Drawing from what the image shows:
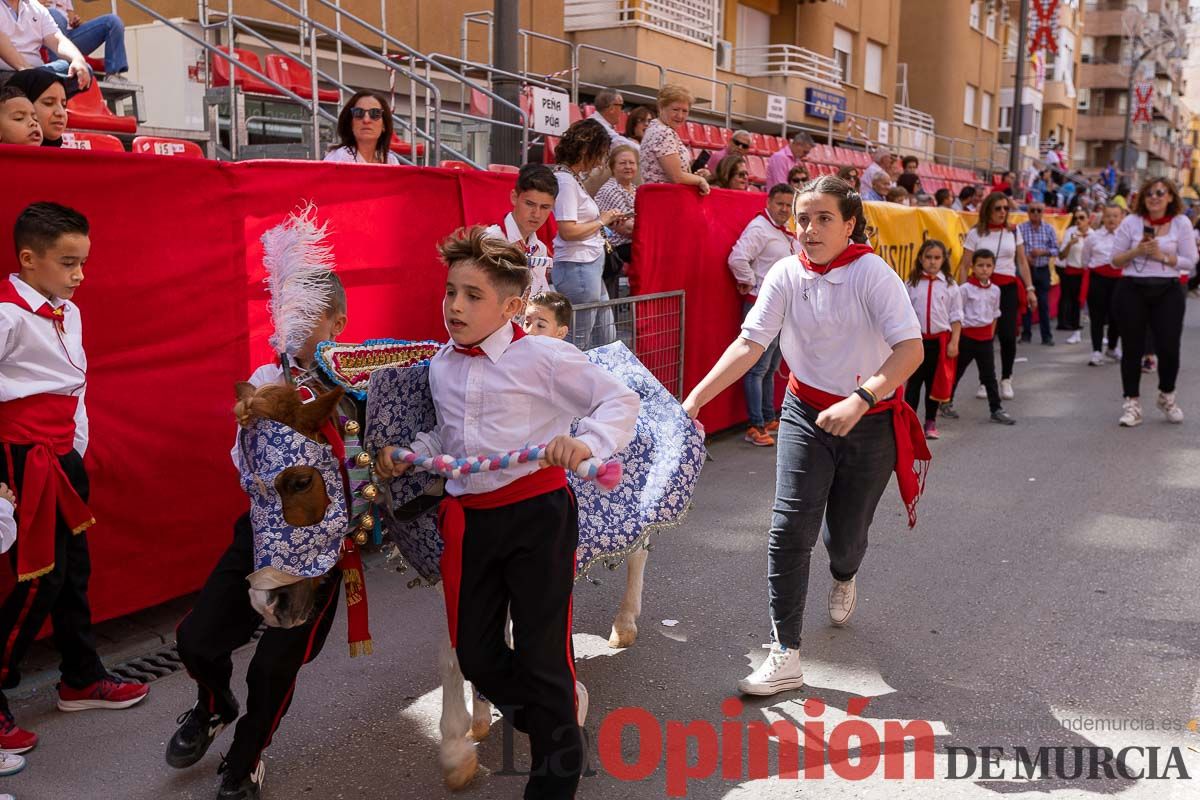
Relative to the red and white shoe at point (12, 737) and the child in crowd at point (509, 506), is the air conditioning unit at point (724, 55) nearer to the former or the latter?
the child in crowd at point (509, 506)

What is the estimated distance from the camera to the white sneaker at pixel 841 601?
466 cm

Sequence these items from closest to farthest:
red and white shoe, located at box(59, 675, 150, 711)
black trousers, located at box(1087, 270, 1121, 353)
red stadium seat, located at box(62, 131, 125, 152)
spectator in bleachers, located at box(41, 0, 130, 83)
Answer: red and white shoe, located at box(59, 675, 150, 711)
red stadium seat, located at box(62, 131, 125, 152)
spectator in bleachers, located at box(41, 0, 130, 83)
black trousers, located at box(1087, 270, 1121, 353)

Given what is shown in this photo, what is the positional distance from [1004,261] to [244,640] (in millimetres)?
8658

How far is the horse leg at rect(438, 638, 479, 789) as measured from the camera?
3.33 m

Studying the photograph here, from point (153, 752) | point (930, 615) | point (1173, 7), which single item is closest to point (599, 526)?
point (153, 752)

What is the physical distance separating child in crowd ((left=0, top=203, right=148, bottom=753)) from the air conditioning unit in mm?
23978

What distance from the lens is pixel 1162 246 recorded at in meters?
8.70

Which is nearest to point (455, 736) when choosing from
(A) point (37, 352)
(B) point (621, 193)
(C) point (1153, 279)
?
(A) point (37, 352)

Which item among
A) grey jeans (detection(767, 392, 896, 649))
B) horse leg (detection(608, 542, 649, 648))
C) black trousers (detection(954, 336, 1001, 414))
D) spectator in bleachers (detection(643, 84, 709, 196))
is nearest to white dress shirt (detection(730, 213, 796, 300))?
spectator in bleachers (detection(643, 84, 709, 196))

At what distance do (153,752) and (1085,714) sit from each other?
130 inches

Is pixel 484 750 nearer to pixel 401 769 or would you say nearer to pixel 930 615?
pixel 401 769

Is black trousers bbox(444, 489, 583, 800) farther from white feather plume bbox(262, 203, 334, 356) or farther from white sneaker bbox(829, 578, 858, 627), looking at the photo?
white sneaker bbox(829, 578, 858, 627)

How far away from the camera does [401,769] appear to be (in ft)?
11.4

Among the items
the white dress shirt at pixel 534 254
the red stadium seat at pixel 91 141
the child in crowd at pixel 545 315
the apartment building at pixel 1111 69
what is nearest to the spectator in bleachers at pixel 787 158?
the white dress shirt at pixel 534 254
